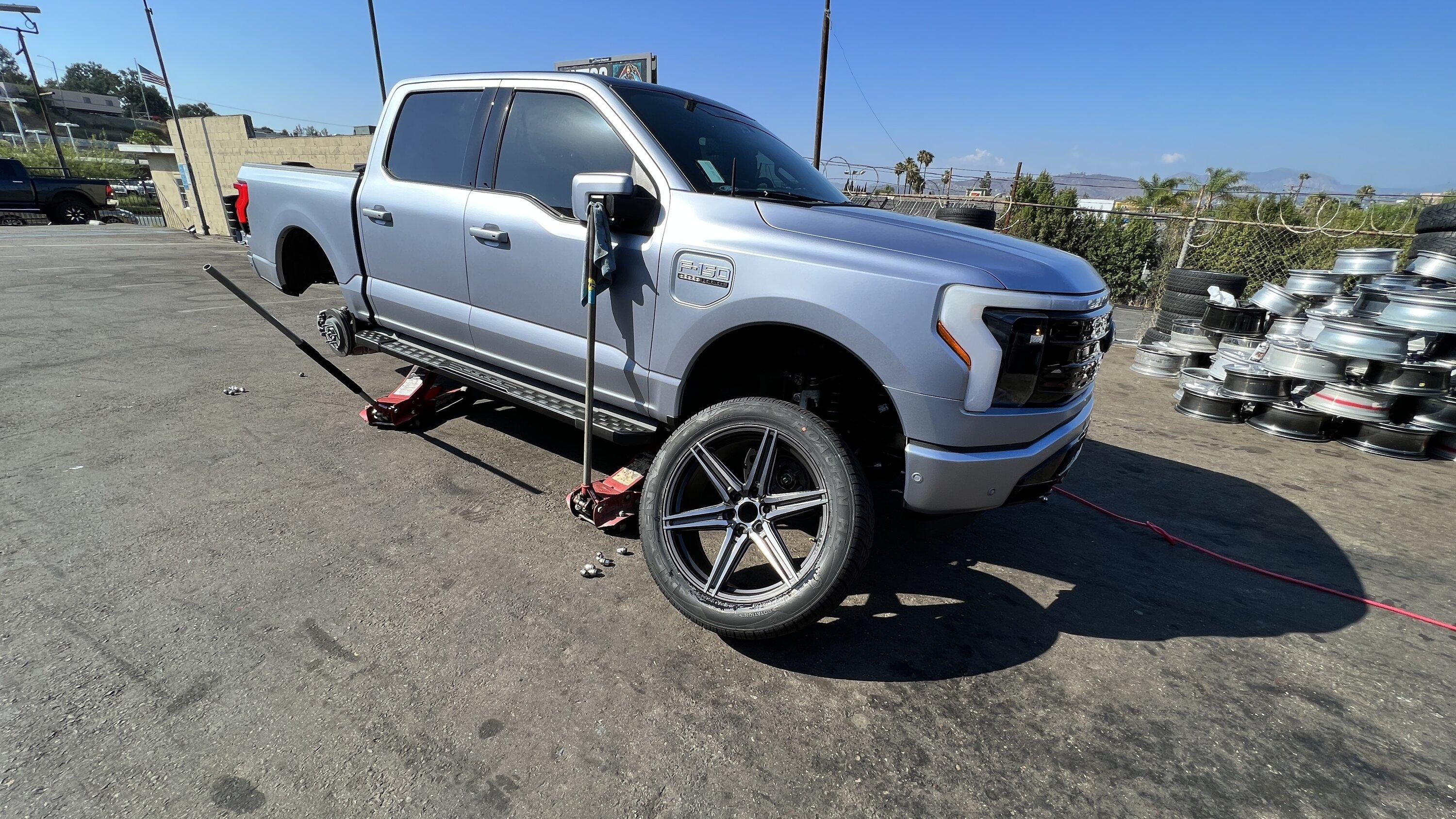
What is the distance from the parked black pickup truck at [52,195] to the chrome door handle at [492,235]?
25.7 m

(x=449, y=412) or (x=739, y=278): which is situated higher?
(x=739, y=278)

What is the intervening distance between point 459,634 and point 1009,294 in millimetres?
2343

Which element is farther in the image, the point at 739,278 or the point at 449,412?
the point at 449,412

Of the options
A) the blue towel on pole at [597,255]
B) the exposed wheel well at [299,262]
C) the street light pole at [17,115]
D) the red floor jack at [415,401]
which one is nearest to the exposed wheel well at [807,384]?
the blue towel on pole at [597,255]

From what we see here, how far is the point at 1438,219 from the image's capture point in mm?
5930

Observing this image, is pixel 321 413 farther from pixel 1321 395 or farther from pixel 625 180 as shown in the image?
pixel 1321 395

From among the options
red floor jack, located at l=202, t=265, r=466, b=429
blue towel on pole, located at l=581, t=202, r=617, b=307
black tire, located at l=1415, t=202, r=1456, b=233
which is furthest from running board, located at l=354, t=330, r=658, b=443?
black tire, located at l=1415, t=202, r=1456, b=233

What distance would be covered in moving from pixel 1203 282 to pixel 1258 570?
20.1 feet

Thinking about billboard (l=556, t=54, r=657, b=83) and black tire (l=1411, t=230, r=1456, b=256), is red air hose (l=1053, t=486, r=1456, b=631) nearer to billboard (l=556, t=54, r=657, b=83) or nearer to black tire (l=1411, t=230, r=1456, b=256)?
black tire (l=1411, t=230, r=1456, b=256)

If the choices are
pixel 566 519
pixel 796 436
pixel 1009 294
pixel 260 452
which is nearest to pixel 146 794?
pixel 566 519

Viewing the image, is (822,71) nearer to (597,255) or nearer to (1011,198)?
(1011,198)

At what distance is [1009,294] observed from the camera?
2057 mm

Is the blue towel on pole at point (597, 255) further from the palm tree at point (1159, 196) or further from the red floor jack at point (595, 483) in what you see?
the palm tree at point (1159, 196)

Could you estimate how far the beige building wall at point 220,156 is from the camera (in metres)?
17.7
